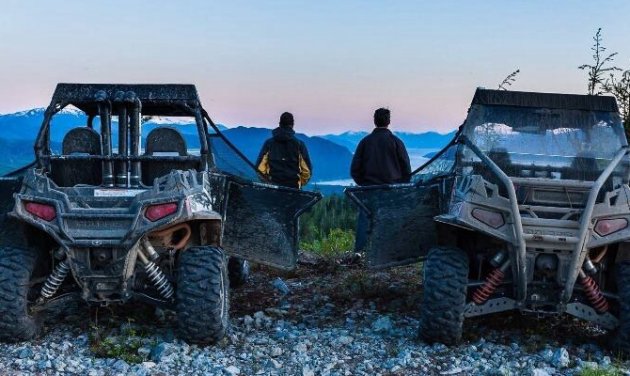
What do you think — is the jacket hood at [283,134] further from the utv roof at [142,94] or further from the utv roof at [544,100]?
the utv roof at [544,100]

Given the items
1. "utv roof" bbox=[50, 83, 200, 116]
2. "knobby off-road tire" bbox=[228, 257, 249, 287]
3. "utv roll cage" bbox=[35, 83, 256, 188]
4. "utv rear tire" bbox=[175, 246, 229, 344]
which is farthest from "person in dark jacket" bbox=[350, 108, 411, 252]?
"utv rear tire" bbox=[175, 246, 229, 344]

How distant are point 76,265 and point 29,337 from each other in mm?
845

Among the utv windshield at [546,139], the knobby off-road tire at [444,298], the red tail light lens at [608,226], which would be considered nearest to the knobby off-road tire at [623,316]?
the red tail light lens at [608,226]

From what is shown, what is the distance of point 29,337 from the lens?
23.2 feet

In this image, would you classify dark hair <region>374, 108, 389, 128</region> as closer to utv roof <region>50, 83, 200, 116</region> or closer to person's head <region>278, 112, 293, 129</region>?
person's head <region>278, 112, 293, 129</region>

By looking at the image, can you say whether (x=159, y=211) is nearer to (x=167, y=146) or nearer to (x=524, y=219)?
(x=167, y=146)

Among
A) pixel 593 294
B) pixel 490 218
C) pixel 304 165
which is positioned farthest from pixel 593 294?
pixel 304 165

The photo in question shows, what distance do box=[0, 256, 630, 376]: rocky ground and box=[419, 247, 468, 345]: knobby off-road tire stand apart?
0.17 metres

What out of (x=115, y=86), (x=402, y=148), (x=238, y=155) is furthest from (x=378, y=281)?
(x=115, y=86)

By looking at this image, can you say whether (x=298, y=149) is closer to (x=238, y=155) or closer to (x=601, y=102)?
(x=238, y=155)

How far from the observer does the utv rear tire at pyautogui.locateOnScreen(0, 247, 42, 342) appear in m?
6.89

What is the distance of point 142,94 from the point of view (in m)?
8.20

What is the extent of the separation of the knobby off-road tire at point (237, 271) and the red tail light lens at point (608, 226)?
A: 14.7 ft

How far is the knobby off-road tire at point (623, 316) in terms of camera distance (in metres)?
7.11
